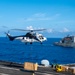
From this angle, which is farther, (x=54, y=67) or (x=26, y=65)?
(x=54, y=67)

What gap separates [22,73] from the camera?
56938mm

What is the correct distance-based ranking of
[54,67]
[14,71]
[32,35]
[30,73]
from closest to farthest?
1. [30,73]
2. [14,71]
3. [54,67]
4. [32,35]

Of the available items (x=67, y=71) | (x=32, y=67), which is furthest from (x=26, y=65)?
(x=67, y=71)

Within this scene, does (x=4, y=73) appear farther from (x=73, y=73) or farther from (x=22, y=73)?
(x=73, y=73)

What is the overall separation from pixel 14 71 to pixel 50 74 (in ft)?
22.3

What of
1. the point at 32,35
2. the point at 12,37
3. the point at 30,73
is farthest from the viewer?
the point at 12,37

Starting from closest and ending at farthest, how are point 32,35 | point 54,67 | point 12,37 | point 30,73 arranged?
point 30,73 < point 54,67 < point 32,35 < point 12,37

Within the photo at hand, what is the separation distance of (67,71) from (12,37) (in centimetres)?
13156

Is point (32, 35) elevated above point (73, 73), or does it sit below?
above

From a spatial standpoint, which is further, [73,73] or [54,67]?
[54,67]

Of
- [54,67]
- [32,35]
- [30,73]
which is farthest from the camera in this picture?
[32,35]

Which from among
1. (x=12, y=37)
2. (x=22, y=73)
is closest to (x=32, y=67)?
(x=22, y=73)

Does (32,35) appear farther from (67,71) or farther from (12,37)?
(67,71)

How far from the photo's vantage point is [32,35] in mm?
144750
